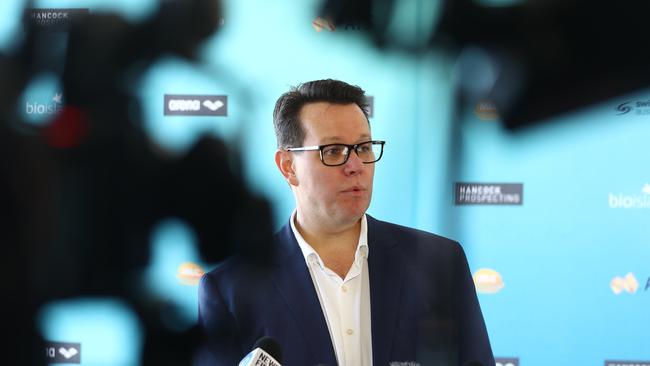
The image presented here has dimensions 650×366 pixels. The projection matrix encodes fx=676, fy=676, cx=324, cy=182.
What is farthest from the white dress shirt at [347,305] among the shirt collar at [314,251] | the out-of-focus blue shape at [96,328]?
the out-of-focus blue shape at [96,328]

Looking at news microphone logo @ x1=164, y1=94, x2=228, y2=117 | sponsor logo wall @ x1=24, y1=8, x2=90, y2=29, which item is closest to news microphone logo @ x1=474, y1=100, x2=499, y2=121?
news microphone logo @ x1=164, y1=94, x2=228, y2=117

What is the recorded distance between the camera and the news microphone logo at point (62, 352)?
2.41 meters

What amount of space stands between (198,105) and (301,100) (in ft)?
1.24

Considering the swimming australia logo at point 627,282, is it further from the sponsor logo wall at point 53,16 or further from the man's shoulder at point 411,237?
→ the sponsor logo wall at point 53,16

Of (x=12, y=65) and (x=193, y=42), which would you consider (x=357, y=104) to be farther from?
(x=12, y=65)

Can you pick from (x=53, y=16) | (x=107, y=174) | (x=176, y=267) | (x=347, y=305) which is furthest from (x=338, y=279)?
(x=53, y=16)

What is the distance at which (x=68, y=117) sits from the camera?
238 cm

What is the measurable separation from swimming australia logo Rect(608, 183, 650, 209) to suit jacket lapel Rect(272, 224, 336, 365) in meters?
1.07

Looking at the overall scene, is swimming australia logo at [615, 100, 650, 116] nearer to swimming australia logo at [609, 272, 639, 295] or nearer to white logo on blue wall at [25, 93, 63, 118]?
swimming australia logo at [609, 272, 639, 295]

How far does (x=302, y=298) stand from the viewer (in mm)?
2186

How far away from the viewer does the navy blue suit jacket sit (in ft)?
7.13

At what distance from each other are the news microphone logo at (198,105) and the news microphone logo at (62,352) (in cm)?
91

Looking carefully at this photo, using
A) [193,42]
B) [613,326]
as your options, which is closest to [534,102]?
[613,326]

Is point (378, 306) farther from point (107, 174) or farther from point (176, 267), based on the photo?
point (107, 174)
